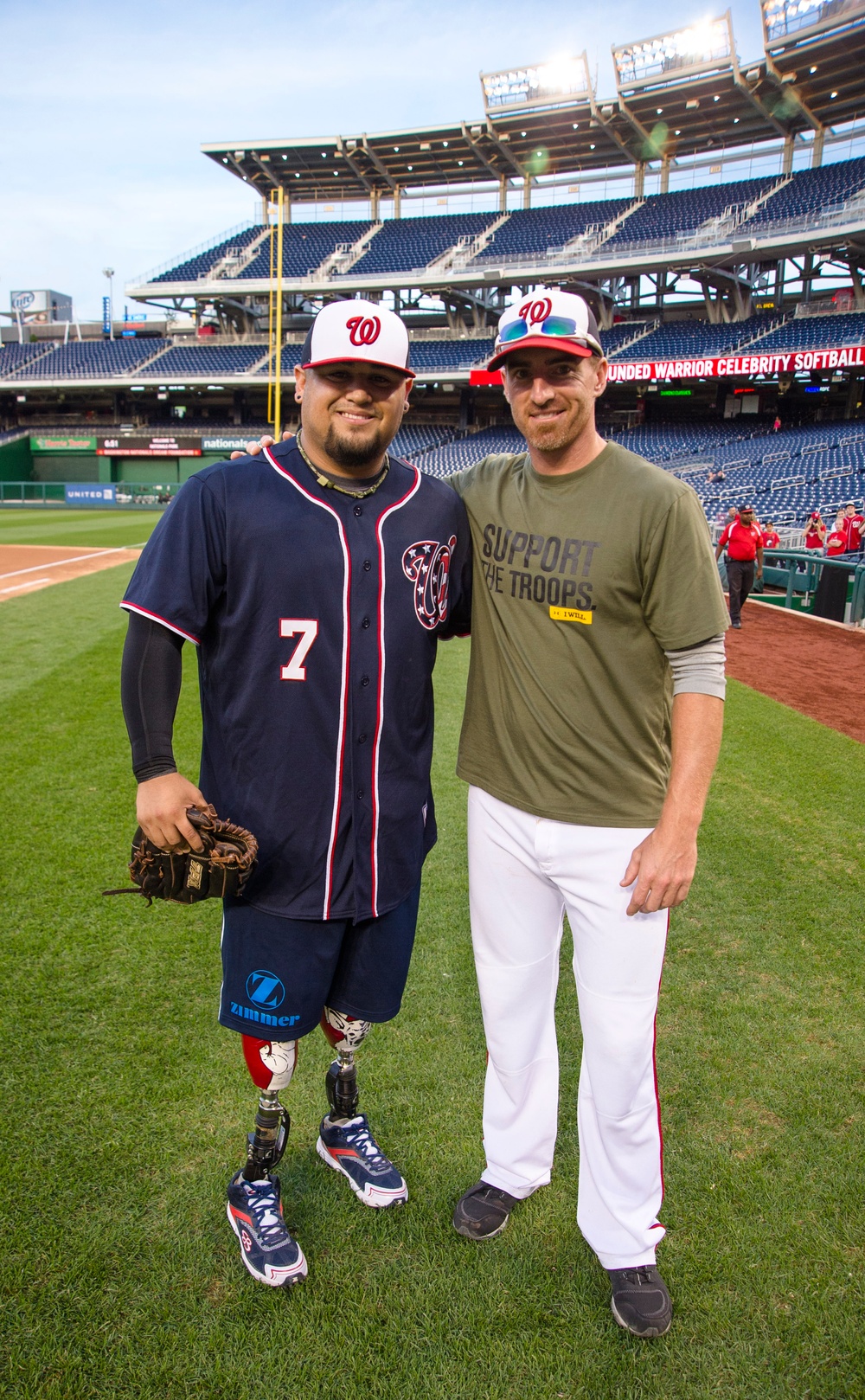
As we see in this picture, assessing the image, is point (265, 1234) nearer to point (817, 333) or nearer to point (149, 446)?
point (817, 333)

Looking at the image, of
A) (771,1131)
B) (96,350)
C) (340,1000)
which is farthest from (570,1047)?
(96,350)

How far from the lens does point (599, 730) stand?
204 cm

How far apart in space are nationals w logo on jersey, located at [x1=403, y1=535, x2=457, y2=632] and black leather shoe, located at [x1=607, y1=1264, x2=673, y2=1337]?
1.65 meters

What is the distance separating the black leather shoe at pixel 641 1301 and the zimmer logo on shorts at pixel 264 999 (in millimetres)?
999

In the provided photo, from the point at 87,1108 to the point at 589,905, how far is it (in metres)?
1.70

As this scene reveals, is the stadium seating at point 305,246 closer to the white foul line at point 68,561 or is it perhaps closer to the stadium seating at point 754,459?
the stadium seating at point 754,459

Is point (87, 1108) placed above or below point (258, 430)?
below

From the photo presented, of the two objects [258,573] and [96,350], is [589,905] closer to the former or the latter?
[258,573]

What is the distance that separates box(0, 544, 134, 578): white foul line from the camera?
1503 cm

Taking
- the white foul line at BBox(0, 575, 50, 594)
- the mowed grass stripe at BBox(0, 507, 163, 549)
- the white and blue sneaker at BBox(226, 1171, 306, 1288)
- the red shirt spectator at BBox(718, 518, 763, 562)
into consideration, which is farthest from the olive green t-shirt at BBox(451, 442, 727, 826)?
the mowed grass stripe at BBox(0, 507, 163, 549)

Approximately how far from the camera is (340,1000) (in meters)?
2.22

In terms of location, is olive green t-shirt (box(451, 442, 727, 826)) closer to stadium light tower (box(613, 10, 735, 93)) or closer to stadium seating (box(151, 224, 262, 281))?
stadium light tower (box(613, 10, 735, 93))

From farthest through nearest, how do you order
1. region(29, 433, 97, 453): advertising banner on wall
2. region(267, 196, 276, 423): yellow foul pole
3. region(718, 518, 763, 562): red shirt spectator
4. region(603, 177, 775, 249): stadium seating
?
region(29, 433, 97, 453): advertising banner on wall → region(267, 196, 276, 423): yellow foul pole → region(603, 177, 775, 249): stadium seating → region(718, 518, 763, 562): red shirt spectator

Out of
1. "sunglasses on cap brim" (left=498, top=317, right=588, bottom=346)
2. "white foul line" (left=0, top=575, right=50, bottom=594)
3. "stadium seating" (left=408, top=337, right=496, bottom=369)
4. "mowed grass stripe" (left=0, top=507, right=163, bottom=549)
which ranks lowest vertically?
"mowed grass stripe" (left=0, top=507, right=163, bottom=549)
